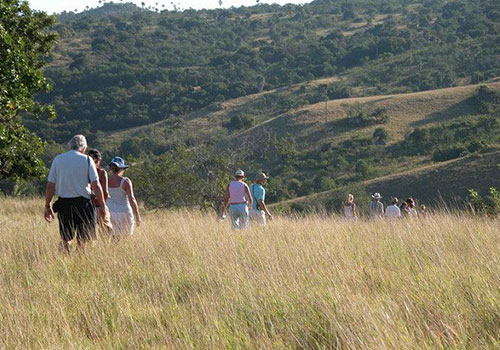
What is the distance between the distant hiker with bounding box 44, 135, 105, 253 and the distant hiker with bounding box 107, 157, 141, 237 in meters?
1.07

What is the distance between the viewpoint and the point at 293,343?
3.78 meters

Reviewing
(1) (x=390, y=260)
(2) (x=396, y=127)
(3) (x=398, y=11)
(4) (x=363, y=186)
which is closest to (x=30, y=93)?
(1) (x=390, y=260)

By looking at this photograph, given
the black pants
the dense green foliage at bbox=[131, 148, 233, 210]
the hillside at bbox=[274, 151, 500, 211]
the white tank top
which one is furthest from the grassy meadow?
the hillside at bbox=[274, 151, 500, 211]

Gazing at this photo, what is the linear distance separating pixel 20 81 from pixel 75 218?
13.7ft

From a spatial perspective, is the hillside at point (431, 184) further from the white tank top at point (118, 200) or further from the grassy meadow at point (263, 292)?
the grassy meadow at point (263, 292)

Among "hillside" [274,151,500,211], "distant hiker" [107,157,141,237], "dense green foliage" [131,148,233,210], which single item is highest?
"distant hiker" [107,157,141,237]

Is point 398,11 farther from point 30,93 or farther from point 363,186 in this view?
point 30,93

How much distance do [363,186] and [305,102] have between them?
3516 cm

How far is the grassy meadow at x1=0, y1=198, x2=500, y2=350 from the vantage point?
3797 millimetres

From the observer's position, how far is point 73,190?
275 inches

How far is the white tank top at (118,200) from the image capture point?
8.23 meters

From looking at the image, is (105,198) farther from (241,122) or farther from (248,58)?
(248,58)

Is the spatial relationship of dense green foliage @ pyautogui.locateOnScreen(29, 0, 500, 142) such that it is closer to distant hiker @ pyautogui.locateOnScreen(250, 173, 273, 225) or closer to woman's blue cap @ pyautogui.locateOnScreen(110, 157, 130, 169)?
distant hiker @ pyautogui.locateOnScreen(250, 173, 273, 225)

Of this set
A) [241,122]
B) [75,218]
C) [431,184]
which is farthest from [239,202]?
[241,122]
